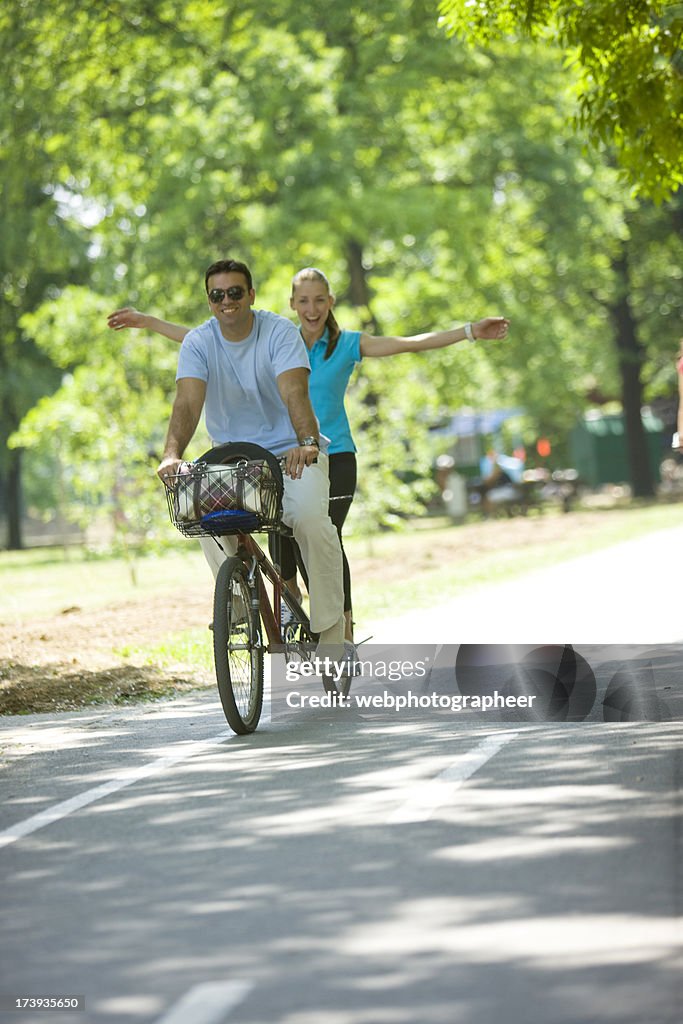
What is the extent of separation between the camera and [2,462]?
40062 millimetres

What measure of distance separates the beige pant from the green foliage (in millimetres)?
3786

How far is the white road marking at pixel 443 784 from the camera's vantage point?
600 cm

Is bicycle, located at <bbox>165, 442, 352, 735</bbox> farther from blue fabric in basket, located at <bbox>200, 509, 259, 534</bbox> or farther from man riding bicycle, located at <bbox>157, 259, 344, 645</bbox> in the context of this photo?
man riding bicycle, located at <bbox>157, 259, 344, 645</bbox>

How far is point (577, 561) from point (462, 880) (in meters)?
14.9

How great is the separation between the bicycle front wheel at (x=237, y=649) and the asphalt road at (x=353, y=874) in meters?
0.15

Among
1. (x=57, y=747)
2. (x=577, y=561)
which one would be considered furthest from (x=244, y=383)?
(x=577, y=561)

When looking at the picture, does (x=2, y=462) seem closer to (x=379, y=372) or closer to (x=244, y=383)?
(x=379, y=372)

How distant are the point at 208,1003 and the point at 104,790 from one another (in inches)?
111

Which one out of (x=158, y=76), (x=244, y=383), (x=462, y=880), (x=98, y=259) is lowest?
(x=462, y=880)

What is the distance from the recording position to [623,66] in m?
10.9

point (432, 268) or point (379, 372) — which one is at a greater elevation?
point (432, 268)

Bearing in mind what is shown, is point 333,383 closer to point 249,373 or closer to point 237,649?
point 249,373

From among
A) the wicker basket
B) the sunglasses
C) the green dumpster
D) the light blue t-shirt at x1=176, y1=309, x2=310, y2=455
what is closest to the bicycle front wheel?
the wicker basket

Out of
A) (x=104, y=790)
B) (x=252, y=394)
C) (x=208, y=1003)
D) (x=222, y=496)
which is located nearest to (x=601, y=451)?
(x=252, y=394)
